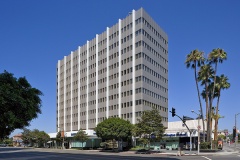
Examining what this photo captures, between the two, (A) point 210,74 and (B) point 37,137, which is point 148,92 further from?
(B) point 37,137

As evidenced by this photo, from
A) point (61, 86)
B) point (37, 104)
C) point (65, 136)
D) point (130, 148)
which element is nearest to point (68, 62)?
point (61, 86)

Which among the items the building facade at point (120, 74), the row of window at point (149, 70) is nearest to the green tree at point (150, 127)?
the building facade at point (120, 74)

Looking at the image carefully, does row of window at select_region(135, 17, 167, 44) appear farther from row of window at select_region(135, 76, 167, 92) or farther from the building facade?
row of window at select_region(135, 76, 167, 92)

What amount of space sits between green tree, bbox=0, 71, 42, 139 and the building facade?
→ 3129 inches

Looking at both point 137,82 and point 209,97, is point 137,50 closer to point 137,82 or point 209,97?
point 137,82

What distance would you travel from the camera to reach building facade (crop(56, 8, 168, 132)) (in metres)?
96.3

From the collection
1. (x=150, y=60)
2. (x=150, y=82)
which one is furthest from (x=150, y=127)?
(x=150, y=60)

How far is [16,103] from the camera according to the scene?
510 inches

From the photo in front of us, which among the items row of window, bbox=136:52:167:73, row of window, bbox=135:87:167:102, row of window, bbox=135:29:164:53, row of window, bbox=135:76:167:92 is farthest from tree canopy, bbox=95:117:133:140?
row of window, bbox=135:29:164:53

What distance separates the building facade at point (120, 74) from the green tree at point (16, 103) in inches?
3129

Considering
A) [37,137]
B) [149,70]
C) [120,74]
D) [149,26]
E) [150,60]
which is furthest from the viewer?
[37,137]

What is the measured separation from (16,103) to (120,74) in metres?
89.9

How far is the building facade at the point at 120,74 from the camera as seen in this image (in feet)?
316

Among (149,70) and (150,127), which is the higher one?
(149,70)
